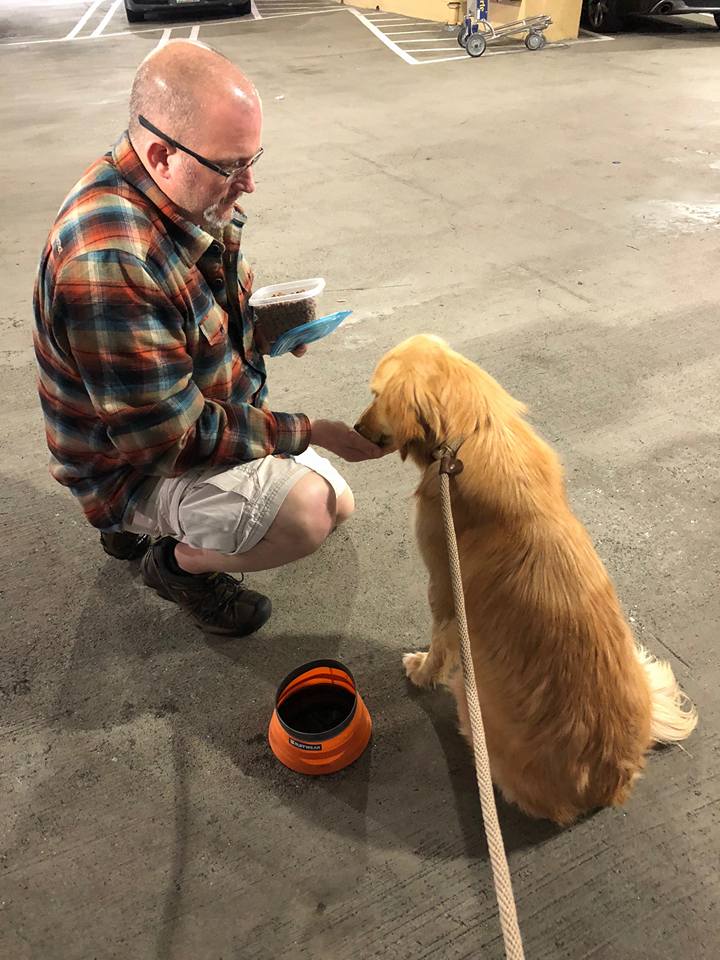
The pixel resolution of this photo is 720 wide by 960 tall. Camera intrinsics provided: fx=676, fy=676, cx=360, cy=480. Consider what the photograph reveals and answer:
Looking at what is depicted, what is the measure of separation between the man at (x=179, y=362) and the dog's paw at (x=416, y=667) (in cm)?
47

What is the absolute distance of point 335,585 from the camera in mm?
2379

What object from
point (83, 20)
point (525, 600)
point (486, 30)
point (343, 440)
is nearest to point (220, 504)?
point (343, 440)

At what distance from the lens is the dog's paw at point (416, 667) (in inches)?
80.3

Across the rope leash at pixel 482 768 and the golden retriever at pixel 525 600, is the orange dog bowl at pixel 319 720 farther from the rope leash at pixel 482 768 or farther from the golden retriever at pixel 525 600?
the rope leash at pixel 482 768

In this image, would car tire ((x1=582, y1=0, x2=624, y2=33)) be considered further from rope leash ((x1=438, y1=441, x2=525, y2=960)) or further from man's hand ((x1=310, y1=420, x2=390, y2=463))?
rope leash ((x1=438, y1=441, x2=525, y2=960))

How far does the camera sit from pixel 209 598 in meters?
2.19

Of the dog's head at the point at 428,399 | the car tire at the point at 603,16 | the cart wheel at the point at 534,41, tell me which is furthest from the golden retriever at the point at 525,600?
the car tire at the point at 603,16

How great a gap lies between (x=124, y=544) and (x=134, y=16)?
453 inches

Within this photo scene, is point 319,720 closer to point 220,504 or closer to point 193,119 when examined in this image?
point 220,504

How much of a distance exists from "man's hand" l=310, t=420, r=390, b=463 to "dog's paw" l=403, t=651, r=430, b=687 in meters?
0.64

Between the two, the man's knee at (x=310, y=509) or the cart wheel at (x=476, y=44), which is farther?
the cart wheel at (x=476, y=44)

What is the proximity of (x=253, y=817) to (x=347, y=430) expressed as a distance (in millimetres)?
1054

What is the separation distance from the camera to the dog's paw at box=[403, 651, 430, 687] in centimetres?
204

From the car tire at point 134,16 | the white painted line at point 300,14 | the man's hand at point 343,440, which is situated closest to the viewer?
the man's hand at point 343,440
